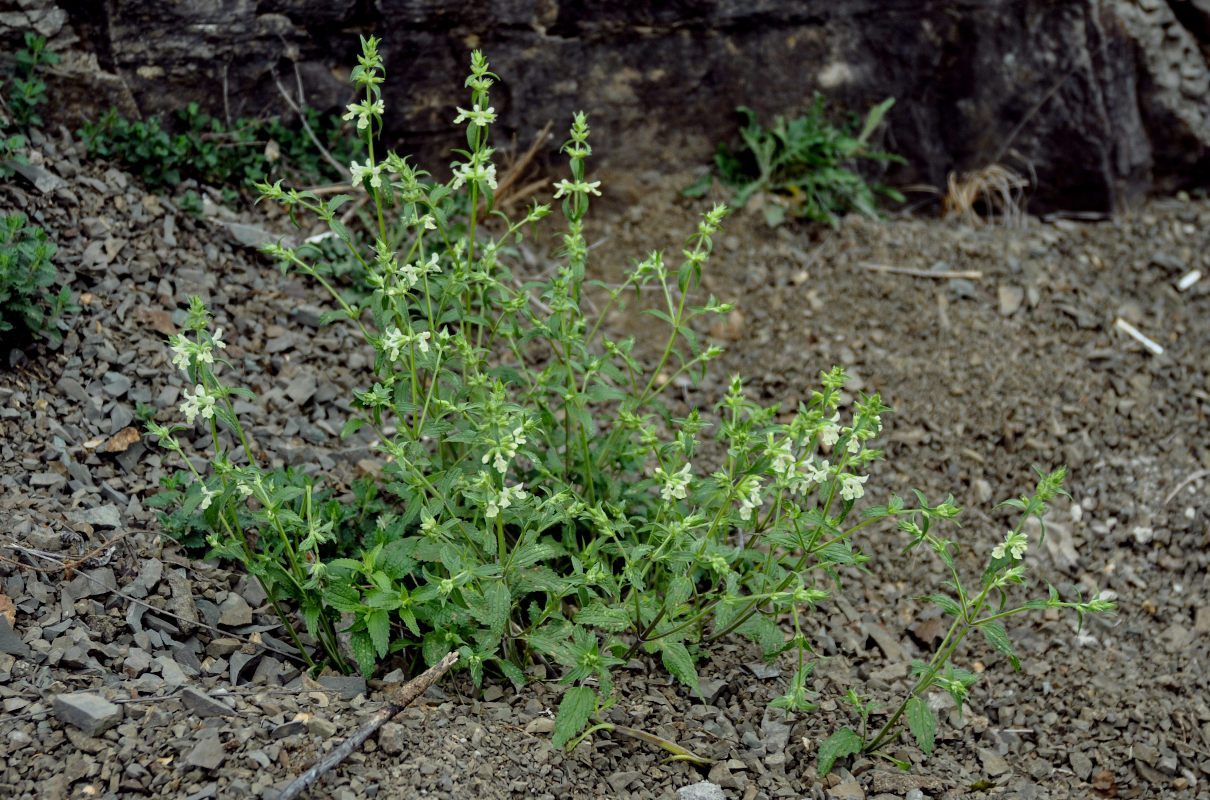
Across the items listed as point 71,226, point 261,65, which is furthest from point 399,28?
point 71,226

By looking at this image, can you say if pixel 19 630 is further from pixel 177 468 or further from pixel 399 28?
pixel 399 28

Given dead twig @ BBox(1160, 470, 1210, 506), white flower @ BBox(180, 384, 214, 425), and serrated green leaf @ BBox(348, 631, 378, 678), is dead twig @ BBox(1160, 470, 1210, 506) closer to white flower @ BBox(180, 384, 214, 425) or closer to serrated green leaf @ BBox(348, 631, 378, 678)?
serrated green leaf @ BBox(348, 631, 378, 678)

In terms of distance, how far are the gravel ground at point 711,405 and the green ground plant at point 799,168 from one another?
18cm

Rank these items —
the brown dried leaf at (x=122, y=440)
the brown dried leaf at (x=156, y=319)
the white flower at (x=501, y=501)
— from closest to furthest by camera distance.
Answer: the white flower at (x=501, y=501), the brown dried leaf at (x=122, y=440), the brown dried leaf at (x=156, y=319)

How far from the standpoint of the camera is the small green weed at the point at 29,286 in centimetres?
326

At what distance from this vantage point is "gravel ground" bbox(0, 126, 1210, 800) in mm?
2494

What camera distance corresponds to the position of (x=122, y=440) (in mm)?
3271

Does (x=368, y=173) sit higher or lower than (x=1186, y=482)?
higher

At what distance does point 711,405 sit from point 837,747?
1.91 meters

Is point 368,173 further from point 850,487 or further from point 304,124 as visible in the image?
point 304,124

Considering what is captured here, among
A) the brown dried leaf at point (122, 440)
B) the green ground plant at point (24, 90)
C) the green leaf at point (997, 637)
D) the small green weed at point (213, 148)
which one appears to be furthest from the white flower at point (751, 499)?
the green ground plant at point (24, 90)

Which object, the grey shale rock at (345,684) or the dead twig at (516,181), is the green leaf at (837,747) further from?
the dead twig at (516,181)

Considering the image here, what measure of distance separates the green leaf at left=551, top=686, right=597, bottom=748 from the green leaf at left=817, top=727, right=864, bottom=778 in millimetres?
671

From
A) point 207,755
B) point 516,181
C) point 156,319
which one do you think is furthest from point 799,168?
point 207,755
